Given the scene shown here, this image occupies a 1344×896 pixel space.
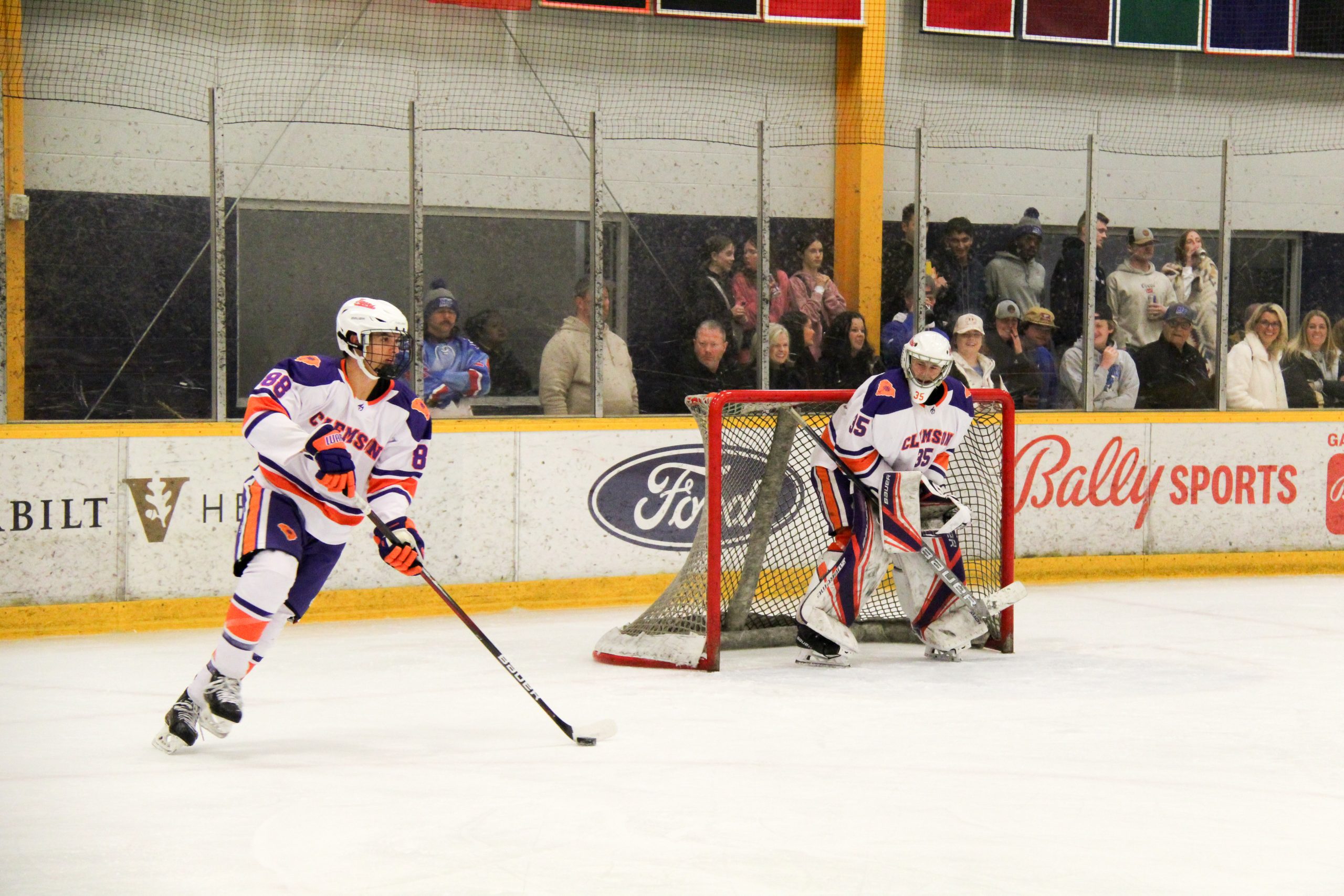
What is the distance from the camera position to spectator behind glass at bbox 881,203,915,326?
23.7 feet

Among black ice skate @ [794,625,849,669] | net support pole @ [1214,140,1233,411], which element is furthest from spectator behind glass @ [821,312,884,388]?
black ice skate @ [794,625,849,669]

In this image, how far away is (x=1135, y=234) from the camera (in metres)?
7.74

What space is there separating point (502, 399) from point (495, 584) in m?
0.82

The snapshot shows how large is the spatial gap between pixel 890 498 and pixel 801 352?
2.06 m

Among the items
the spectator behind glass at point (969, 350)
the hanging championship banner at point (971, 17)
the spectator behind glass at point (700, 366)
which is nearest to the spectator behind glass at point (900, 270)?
the spectator behind glass at point (969, 350)

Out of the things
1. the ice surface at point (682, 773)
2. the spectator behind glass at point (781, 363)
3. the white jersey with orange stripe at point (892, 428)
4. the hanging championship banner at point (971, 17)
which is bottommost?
the ice surface at point (682, 773)

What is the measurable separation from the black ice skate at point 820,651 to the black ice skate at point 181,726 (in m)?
2.14

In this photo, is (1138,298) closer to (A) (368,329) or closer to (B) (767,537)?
(B) (767,537)

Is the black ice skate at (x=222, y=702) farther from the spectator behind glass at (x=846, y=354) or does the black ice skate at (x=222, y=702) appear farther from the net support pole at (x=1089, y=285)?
the net support pole at (x=1089, y=285)

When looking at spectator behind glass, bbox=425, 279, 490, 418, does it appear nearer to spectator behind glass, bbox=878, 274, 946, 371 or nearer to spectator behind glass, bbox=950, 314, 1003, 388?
spectator behind glass, bbox=878, 274, 946, 371

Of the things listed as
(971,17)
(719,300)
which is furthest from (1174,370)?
(971,17)

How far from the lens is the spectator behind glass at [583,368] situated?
655 centimetres

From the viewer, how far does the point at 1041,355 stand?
741 cm

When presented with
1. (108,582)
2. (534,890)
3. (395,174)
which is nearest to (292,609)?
(534,890)
